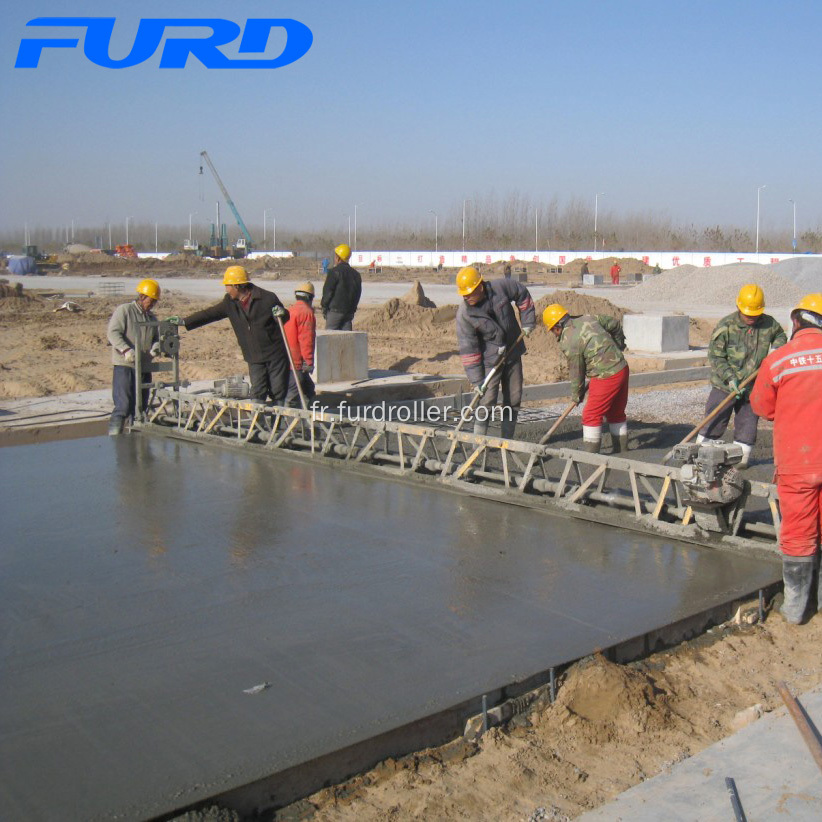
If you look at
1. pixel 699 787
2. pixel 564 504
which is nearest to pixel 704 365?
pixel 564 504

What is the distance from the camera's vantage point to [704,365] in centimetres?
1438

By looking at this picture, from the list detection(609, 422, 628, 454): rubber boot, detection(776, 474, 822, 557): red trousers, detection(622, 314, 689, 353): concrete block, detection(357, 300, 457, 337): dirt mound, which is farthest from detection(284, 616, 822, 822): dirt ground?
detection(357, 300, 457, 337): dirt mound

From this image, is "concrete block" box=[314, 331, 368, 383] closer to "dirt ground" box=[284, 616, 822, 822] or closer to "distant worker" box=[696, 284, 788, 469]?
"distant worker" box=[696, 284, 788, 469]

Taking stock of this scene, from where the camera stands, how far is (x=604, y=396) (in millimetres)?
7699

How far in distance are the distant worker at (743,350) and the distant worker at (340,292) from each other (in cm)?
600

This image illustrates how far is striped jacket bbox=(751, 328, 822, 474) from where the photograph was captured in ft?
15.1

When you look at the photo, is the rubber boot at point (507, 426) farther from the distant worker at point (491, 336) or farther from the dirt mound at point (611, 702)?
the dirt mound at point (611, 702)

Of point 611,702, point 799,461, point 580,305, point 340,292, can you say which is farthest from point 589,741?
point 580,305

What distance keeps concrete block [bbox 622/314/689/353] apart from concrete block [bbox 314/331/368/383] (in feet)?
16.5

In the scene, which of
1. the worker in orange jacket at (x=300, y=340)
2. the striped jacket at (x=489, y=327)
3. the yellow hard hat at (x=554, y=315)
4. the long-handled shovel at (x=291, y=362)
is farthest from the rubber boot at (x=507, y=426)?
the worker in orange jacket at (x=300, y=340)

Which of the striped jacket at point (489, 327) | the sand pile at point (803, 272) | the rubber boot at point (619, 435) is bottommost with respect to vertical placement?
the rubber boot at point (619, 435)

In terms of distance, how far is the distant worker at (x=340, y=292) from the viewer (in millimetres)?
12633

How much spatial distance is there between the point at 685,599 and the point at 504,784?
188 centimetres

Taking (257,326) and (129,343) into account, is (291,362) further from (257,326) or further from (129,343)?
(129,343)
